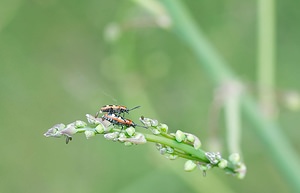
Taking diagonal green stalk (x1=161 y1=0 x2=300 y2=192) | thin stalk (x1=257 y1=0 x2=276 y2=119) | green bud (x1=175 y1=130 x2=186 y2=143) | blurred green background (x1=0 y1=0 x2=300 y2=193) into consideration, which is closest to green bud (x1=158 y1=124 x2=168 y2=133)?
green bud (x1=175 y1=130 x2=186 y2=143)

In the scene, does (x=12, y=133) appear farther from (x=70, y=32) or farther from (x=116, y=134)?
(x=116, y=134)

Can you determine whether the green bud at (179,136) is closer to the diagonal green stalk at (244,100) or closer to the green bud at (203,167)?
the green bud at (203,167)

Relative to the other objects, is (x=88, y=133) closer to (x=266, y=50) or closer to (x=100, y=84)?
(x=266, y=50)

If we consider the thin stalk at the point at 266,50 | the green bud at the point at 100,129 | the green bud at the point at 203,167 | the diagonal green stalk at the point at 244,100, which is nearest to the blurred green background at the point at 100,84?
the thin stalk at the point at 266,50

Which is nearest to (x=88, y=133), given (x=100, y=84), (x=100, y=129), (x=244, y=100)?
(x=100, y=129)

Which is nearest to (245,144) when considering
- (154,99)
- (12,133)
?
(154,99)
